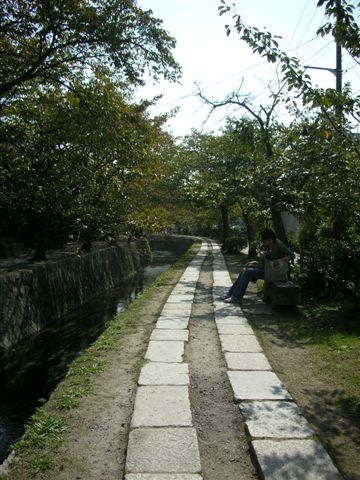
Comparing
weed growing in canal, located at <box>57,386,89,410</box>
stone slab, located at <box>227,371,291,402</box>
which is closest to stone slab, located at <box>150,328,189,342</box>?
stone slab, located at <box>227,371,291,402</box>

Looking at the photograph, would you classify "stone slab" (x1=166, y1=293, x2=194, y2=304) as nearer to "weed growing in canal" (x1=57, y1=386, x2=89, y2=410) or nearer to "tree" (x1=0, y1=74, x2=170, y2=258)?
"tree" (x1=0, y1=74, x2=170, y2=258)

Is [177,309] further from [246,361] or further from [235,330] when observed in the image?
[246,361]

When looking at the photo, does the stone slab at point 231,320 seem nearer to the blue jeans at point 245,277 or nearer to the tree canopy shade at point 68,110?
the blue jeans at point 245,277

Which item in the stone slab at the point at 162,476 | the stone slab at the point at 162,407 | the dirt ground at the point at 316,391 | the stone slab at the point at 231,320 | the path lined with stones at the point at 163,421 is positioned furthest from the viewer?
the stone slab at the point at 231,320

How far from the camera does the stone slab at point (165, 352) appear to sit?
493 centimetres

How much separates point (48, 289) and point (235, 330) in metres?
5.73

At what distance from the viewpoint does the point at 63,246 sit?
17078mm

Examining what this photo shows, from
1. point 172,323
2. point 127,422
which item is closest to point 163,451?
point 127,422

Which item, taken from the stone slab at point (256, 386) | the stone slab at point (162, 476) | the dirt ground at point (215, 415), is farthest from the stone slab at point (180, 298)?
the stone slab at point (162, 476)

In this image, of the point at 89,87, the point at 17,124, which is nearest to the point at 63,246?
the point at 17,124

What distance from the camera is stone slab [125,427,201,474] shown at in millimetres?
2738

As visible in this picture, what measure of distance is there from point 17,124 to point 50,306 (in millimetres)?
4318

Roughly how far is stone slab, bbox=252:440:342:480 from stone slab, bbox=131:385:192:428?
0.68 meters

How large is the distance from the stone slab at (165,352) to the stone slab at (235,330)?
88cm
